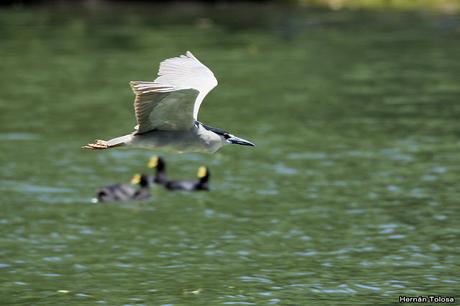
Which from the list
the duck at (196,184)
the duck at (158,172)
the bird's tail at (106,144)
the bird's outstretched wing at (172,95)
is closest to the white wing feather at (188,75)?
the bird's outstretched wing at (172,95)

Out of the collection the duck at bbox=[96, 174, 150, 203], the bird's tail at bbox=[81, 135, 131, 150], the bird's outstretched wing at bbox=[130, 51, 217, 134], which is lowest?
the duck at bbox=[96, 174, 150, 203]

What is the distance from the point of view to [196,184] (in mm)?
26062

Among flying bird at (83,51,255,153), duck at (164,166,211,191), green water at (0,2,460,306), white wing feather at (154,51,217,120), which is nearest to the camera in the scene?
flying bird at (83,51,255,153)

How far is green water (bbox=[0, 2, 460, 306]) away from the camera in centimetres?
1983

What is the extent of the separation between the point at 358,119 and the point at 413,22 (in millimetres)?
25412

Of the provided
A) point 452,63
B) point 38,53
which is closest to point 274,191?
point 452,63

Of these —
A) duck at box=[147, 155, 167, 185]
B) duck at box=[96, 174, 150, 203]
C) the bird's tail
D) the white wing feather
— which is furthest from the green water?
the bird's tail

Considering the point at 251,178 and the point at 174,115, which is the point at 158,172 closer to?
the point at 251,178

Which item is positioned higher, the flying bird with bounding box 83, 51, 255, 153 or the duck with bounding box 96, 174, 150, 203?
the flying bird with bounding box 83, 51, 255, 153

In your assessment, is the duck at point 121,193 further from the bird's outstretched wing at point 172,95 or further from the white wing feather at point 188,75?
the white wing feather at point 188,75

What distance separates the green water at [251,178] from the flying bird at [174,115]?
165 inches

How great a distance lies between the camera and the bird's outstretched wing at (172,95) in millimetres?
14008

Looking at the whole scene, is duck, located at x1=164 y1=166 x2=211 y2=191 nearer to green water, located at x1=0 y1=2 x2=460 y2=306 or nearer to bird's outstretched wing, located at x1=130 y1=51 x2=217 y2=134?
green water, located at x1=0 y1=2 x2=460 y2=306

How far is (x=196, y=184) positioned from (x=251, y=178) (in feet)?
6.76
